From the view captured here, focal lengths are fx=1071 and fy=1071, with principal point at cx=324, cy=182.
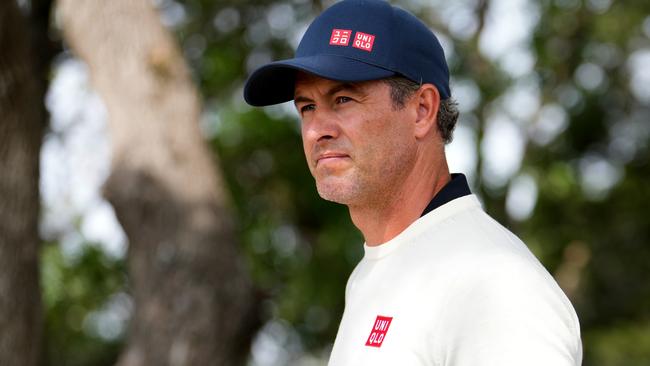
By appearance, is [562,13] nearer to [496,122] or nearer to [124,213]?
[496,122]

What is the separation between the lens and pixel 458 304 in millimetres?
1796

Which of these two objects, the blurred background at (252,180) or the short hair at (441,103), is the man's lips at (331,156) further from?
the blurred background at (252,180)

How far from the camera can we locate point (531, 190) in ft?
43.9

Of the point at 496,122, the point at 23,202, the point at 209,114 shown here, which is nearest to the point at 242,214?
the point at 209,114

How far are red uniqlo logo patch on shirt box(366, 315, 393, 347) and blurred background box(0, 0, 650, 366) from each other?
3.28m

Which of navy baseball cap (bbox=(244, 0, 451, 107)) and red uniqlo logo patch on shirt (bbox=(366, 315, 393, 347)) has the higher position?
navy baseball cap (bbox=(244, 0, 451, 107))

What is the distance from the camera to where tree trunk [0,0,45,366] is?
4.75m

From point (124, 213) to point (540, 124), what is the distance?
27.9ft

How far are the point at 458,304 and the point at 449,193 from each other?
1.37ft

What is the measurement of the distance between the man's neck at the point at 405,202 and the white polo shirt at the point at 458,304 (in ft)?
0.15

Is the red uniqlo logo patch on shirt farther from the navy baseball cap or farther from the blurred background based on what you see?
the blurred background

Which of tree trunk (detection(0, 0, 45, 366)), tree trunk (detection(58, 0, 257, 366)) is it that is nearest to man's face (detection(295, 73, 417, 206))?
tree trunk (detection(0, 0, 45, 366))

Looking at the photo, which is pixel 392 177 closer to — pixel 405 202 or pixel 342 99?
pixel 405 202

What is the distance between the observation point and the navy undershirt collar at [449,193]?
2.16m
